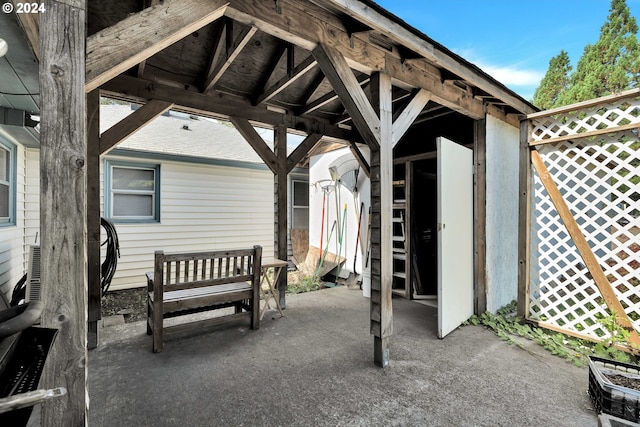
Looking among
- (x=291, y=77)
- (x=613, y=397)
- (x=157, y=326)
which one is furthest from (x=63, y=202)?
(x=613, y=397)

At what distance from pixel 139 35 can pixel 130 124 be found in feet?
5.84

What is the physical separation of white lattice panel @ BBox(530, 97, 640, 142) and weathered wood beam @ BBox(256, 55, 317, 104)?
273cm

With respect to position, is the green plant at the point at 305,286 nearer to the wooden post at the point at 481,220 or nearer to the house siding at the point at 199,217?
the house siding at the point at 199,217

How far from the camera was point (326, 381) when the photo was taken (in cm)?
226


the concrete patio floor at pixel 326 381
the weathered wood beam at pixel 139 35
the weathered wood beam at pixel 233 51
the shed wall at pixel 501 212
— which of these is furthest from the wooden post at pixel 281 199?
the shed wall at pixel 501 212

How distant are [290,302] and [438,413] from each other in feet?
9.12

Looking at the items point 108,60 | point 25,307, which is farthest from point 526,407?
point 108,60

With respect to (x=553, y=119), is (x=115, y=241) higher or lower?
lower

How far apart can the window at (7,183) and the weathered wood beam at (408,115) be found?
14.6 feet

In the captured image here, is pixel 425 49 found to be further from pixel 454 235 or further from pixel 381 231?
pixel 454 235

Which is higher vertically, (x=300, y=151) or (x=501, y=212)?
(x=300, y=151)

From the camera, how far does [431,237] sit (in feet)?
17.0

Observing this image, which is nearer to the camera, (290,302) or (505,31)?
(290,302)

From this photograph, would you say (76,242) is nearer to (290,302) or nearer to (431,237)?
(290,302)
